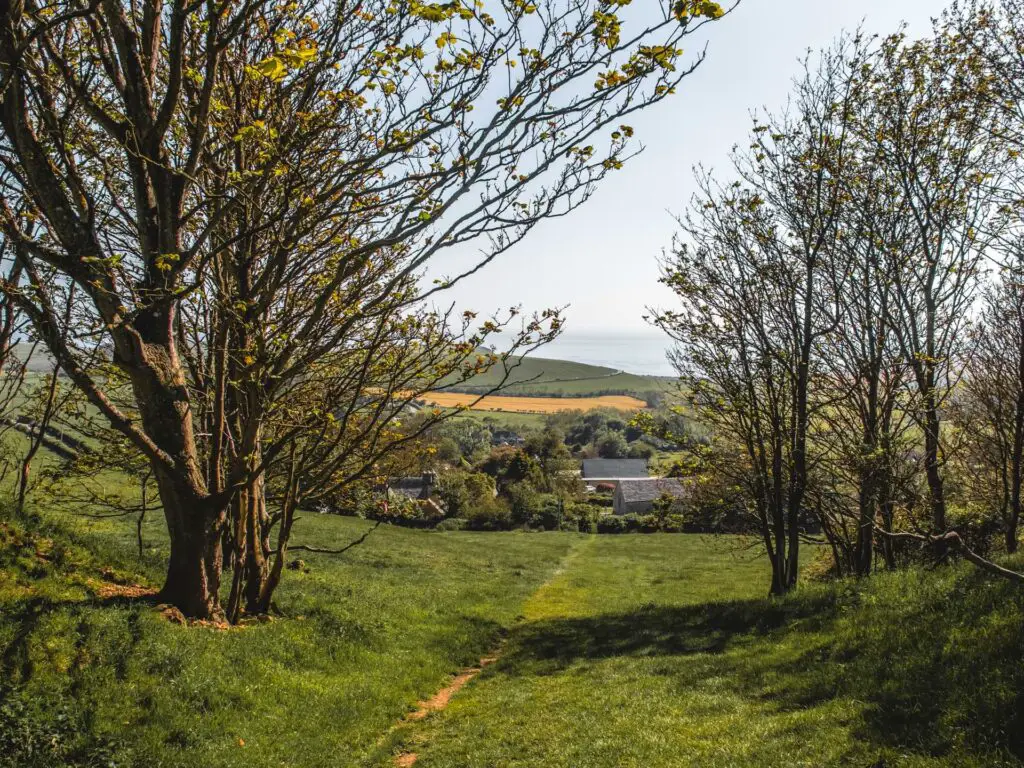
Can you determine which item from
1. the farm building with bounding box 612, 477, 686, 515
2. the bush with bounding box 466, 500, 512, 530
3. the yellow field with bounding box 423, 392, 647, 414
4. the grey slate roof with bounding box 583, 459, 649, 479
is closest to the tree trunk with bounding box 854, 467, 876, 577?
the bush with bounding box 466, 500, 512, 530

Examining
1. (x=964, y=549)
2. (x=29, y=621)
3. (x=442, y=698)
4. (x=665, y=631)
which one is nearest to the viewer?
(x=964, y=549)

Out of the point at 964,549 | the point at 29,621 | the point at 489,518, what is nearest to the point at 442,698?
the point at 29,621

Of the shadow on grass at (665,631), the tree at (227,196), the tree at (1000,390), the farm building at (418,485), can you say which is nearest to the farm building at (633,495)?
the farm building at (418,485)

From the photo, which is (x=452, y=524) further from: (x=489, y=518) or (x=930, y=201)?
(x=930, y=201)

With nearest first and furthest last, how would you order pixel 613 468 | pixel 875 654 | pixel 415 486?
pixel 875 654, pixel 415 486, pixel 613 468

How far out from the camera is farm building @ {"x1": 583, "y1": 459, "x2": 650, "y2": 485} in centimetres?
9856

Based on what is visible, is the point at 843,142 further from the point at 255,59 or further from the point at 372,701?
the point at 372,701

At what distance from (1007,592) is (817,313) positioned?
31.1 ft

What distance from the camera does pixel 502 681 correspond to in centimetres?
1248

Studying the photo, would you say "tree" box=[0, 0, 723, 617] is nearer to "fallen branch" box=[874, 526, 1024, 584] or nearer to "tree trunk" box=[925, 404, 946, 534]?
"fallen branch" box=[874, 526, 1024, 584]

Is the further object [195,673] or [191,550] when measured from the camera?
[191,550]

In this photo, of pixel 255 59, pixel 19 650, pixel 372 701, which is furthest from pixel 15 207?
pixel 372 701

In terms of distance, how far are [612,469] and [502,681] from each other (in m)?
89.6

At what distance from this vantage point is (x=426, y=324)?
35.6ft
